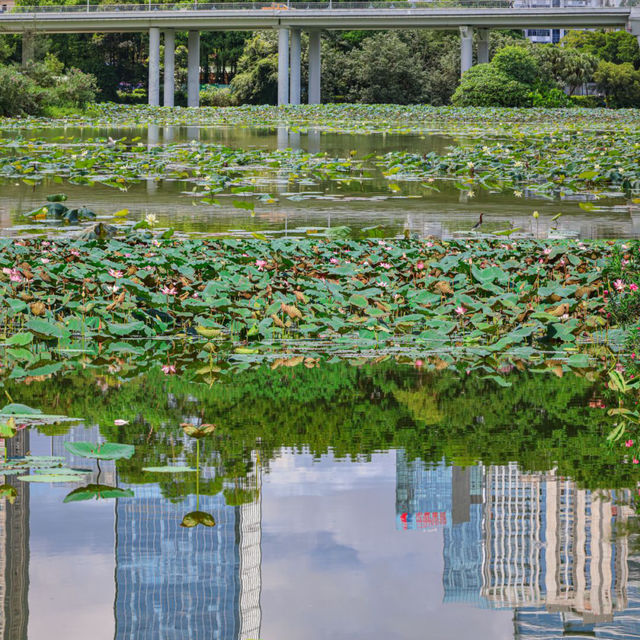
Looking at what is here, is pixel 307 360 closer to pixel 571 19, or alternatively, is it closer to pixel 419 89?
pixel 571 19

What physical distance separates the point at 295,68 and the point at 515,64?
1435 centimetres

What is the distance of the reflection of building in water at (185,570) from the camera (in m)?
2.69

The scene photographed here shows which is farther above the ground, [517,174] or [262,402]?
[517,174]

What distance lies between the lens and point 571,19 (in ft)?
190

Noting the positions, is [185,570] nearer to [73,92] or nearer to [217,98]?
[73,92]

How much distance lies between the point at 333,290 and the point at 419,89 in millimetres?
60115

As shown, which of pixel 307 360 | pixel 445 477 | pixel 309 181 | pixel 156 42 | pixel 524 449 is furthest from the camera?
pixel 156 42

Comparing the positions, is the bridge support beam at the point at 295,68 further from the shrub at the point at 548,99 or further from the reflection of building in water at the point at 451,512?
the reflection of building in water at the point at 451,512

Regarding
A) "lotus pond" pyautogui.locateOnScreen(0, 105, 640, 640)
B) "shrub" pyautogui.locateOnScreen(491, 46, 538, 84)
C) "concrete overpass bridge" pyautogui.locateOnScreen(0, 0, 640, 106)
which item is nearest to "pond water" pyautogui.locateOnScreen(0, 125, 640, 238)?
"lotus pond" pyautogui.locateOnScreen(0, 105, 640, 640)

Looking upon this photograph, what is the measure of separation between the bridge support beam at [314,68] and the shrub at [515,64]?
11.4 m

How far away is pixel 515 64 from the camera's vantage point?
53.9 meters

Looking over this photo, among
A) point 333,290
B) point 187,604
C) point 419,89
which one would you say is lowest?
point 187,604

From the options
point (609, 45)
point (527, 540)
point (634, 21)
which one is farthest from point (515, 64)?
point (527, 540)

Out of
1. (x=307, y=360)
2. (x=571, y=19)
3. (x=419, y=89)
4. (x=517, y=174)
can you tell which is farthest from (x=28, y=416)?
(x=419, y=89)
